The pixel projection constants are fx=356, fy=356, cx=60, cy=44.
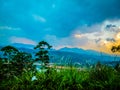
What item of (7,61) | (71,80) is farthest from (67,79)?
(7,61)

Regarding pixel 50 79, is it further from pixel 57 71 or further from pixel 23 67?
pixel 23 67

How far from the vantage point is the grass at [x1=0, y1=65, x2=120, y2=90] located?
33.8 ft

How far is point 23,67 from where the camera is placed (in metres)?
14.0

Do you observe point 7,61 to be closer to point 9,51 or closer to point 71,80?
point 9,51

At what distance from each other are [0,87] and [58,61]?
2.23 m

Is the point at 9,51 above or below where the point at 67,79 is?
above

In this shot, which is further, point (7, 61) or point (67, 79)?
point (7, 61)

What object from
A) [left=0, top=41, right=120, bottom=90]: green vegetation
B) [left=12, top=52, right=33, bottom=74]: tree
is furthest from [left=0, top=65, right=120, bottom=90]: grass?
[left=12, top=52, right=33, bottom=74]: tree

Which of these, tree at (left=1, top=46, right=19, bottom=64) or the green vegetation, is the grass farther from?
tree at (left=1, top=46, right=19, bottom=64)

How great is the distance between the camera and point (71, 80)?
10.5 m

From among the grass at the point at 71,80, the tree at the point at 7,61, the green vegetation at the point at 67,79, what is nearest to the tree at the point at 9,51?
the tree at the point at 7,61

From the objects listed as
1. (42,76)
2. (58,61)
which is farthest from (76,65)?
(42,76)

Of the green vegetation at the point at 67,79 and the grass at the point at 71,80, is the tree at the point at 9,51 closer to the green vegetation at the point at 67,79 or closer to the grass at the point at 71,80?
the green vegetation at the point at 67,79

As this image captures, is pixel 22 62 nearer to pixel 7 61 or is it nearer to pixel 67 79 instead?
pixel 7 61
